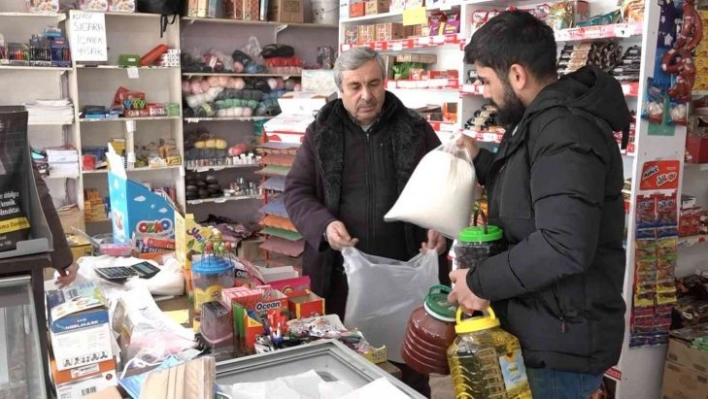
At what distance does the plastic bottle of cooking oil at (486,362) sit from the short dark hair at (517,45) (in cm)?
60

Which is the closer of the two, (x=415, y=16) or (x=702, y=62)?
(x=702, y=62)

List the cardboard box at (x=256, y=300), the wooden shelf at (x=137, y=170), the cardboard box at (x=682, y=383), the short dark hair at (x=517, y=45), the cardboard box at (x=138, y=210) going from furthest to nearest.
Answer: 1. the wooden shelf at (x=137, y=170)
2. the cardboard box at (x=682, y=383)
3. the cardboard box at (x=138, y=210)
4. the cardboard box at (x=256, y=300)
5. the short dark hair at (x=517, y=45)

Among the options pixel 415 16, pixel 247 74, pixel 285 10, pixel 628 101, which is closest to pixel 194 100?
pixel 247 74

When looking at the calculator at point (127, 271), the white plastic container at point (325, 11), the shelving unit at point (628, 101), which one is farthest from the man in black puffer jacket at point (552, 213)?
the white plastic container at point (325, 11)

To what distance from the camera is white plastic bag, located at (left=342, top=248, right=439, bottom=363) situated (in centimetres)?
229

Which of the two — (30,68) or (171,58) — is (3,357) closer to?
(30,68)

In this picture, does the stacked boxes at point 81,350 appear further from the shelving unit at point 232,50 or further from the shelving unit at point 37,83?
the shelving unit at point 232,50

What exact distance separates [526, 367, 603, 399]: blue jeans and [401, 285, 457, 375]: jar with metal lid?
220 mm

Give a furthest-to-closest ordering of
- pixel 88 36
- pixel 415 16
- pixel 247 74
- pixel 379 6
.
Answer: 1. pixel 247 74
2. pixel 88 36
3. pixel 379 6
4. pixel 415 16

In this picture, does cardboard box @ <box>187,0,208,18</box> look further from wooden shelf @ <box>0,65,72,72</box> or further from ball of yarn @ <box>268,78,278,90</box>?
wooden shelf @ <box>0,65,72,72</box>

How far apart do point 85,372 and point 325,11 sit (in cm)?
571

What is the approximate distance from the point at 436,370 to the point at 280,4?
531 centimetres

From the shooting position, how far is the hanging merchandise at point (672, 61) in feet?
10.2

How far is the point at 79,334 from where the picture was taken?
1509mm
